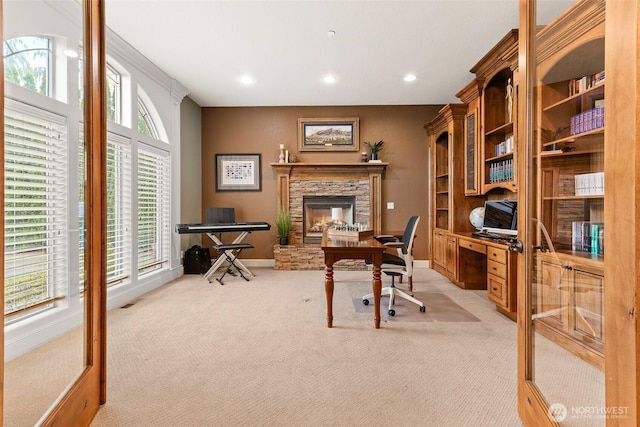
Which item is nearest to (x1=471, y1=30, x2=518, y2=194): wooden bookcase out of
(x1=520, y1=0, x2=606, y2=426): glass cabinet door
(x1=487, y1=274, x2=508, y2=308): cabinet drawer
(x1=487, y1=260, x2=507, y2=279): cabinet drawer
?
(x1=487, y1=260, x2=507, y2=279): cabinet drawer

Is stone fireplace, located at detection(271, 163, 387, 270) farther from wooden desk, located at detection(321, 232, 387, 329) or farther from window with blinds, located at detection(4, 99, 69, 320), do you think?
window with blinds, located at detection(4, 99, 69, 320)

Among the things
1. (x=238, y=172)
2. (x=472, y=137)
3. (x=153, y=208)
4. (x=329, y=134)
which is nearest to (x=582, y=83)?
(x=472, y=137)

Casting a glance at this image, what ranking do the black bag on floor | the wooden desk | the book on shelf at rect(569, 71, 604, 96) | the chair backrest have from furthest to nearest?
the black bag on floor < the chair backrest < the wooden desk < the book on shelf at rect(569, 71, 604, 96)

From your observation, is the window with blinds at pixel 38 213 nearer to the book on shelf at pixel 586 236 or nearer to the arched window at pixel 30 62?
the arched window at pixel 30 62

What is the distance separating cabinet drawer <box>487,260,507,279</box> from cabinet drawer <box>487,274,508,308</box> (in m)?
0.04

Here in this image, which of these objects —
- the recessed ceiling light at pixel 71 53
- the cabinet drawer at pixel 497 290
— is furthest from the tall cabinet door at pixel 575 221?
the recessed ceiling light at pixel 71 53

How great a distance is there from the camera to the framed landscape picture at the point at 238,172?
5.30m

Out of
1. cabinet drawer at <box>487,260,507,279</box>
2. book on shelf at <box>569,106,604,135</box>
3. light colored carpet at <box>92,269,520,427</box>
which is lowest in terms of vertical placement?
light colored carpet at <box>92,269,520,427</box>

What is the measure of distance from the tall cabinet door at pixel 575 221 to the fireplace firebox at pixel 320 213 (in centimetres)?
375

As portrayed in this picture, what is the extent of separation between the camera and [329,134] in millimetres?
5250

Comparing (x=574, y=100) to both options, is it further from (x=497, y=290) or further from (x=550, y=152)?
(x=497, y=290)

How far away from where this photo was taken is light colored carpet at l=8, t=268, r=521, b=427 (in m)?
1.51

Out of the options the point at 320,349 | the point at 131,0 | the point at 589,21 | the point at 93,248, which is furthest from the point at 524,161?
the point at 131,0

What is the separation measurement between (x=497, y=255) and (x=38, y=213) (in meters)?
3.58
